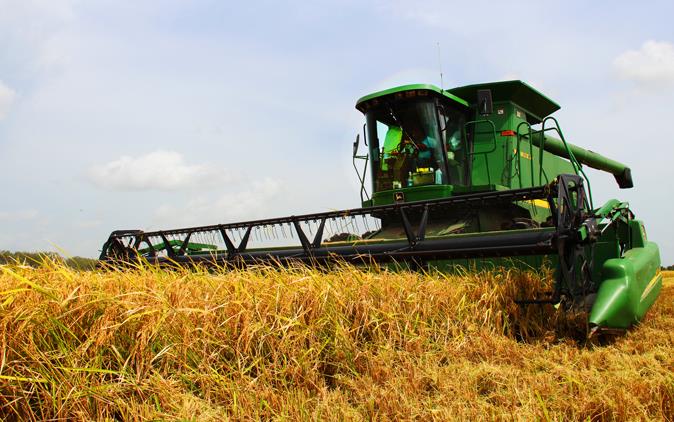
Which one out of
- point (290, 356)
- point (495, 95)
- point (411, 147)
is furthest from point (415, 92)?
point (290, 356)

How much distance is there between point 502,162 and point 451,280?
295 cm

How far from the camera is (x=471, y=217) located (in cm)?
539

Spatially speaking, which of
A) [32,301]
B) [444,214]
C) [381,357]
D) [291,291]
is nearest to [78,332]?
[32,301]

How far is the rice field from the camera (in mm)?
2117

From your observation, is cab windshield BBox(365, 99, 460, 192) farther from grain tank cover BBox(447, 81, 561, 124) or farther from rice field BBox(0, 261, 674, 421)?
rice field BBox(0, 261, 674, 421)

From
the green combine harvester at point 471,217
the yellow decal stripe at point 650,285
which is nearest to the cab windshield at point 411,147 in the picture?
the green combine harvester at point 471,217

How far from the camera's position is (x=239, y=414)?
2.17 metres

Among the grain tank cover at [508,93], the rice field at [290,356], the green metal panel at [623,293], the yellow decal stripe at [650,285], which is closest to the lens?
the rice field at [290,356]

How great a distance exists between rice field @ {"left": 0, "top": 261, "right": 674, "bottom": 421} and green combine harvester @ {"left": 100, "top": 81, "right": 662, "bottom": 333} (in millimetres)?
511

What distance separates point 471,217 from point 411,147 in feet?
3.30

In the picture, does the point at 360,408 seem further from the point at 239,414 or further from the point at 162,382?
the point at 162,382

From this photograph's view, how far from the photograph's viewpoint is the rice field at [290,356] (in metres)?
2.12

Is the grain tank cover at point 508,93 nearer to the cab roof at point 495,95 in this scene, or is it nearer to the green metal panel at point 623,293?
the cab roof at point 495,95

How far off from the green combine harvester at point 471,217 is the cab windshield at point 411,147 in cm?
1
